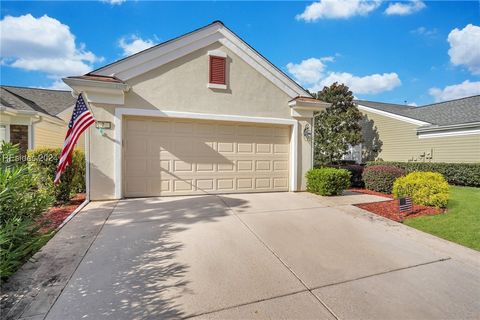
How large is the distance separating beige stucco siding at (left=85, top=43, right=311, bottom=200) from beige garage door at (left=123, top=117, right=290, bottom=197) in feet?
1.45

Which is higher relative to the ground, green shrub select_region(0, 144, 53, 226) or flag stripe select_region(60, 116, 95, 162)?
flag stripe select_region(60, 116, 95, 162)

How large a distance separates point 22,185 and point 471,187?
616 inches

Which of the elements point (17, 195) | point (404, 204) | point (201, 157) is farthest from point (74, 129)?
point (404, 204)

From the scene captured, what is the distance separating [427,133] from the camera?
13984 millimetres

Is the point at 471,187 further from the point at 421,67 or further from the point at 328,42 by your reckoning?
the point at 328,42

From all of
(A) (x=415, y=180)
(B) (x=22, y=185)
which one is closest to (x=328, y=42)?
(A) (x=415, y=180)

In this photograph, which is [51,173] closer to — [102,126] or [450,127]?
[102,126]

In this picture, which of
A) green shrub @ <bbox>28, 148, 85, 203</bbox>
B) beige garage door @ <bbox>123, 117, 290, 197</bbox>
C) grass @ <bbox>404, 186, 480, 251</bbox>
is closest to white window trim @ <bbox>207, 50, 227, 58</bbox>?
beige garage door @ <bbox>123, 117, 290, 197</bbox>

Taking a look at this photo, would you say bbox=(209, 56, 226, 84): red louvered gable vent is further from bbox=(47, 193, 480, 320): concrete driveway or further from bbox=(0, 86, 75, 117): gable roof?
bbox=(0, 86, 75, 117): gable roof

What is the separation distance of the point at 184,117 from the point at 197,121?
1.53 ft

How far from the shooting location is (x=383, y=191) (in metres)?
9.05

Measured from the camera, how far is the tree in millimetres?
14867

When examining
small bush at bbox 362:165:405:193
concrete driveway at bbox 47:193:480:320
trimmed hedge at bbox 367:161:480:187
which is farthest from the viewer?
trimmed hedge at bbox 367:161:480:187

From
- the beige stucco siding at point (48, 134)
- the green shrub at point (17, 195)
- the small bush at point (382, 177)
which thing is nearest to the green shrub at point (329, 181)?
the small bush at point (382, 177)
